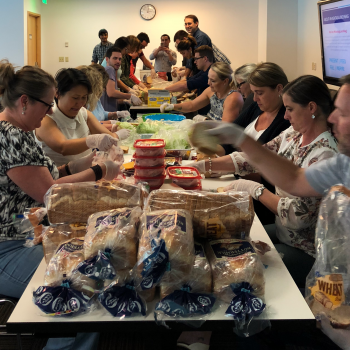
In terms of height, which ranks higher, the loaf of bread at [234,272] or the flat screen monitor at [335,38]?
the flat screen monitor at [335,38]

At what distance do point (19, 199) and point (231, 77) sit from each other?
8.59 feet

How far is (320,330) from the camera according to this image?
3.69 feet

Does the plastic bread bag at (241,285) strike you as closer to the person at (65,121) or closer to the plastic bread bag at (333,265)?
the plastic bread bag at (333,265)

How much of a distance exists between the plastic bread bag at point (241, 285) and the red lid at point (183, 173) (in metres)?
0.79

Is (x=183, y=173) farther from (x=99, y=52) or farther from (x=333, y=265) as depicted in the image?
(x=99, y=52)

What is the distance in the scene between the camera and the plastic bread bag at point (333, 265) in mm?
1066

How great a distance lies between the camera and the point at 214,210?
4.06 feet

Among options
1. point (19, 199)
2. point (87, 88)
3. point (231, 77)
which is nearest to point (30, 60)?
point (231, 77)

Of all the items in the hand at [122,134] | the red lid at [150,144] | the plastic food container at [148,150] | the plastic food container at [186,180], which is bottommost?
the plastic food container at [186,180]

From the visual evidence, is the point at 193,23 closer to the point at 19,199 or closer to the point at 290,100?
the point at 290,100

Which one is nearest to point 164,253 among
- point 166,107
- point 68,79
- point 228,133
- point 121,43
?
point 228,133

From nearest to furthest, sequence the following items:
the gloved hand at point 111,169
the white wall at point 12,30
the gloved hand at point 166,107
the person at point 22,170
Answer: the person at point 22,170, the gloved hand at point 111,169, the gloved hand at point 166,107, the white wall at point 12,30

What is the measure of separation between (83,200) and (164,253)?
1.47 ft

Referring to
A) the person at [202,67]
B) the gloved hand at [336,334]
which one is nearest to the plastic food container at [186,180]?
the gloved hand at [336,334]
